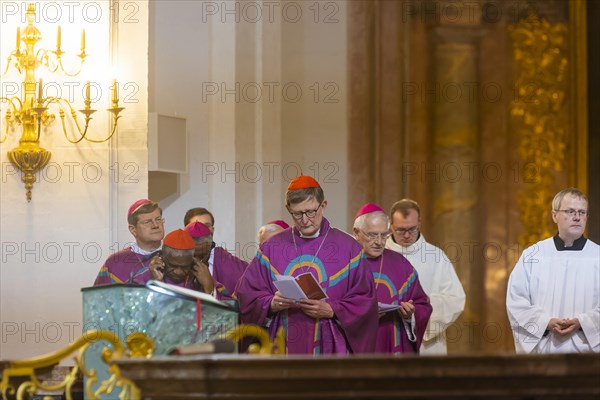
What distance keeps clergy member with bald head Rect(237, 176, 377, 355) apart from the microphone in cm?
156

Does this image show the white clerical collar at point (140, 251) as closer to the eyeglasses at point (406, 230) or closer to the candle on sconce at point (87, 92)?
the candle on sconce at point (87, 92)

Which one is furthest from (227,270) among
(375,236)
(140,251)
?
(375,236)

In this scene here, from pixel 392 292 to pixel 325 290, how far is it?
0.94 m

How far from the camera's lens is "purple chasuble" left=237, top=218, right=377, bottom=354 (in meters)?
6.43

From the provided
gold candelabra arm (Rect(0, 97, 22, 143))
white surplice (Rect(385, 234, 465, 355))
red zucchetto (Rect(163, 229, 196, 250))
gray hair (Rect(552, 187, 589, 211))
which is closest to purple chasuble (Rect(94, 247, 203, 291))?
red zucchetto (Rect(163, 229, 196, 250))

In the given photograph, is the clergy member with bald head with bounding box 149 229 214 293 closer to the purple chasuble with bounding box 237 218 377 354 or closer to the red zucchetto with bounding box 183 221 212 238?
the purple chasuble with bounding box 237 218 377 354

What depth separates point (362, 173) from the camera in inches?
391

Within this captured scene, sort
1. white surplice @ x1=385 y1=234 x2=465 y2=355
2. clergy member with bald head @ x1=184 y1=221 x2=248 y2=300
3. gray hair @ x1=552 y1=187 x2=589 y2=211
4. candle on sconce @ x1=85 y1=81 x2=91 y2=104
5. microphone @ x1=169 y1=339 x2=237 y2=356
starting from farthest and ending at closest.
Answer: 1. white surplice @ x1=385 y1=234 x2=465 y2=355
2. candle on sconce @ x1=85 y1=81 x2=91 y2=104
3. clergy member with bald head @ x1=184 y1=221 x2=248 y2=300
4. gray hair @ x1=552 y1=187 x2=589 y2=211
5. microphone @ x1=169 y1=339 x2=237 y2=356

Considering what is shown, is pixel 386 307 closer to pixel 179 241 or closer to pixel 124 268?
pixel 179 241

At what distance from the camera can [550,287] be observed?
23.2 feet

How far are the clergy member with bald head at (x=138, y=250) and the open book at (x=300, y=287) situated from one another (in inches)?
43.9

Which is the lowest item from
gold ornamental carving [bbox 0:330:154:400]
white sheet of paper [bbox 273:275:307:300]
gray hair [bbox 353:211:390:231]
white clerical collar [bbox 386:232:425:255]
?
gold ornamental carving [bbox 0:330:154:400]

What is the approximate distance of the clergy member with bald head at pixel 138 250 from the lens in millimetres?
7105

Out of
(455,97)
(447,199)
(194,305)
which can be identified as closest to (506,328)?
(447,199)
